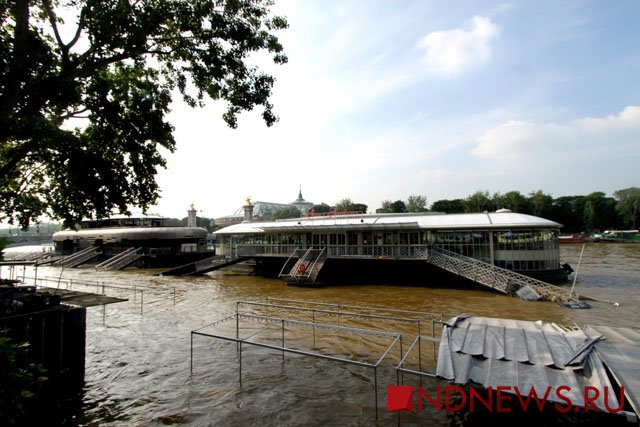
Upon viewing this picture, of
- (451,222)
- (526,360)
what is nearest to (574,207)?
(451,222)

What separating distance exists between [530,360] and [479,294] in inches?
724

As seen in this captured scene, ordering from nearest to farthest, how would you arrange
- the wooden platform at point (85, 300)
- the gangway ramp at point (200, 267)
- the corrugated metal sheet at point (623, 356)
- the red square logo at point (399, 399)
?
1. the corrugated metal sheet at point (623, 356)
2. the red square logo at point (399, 399)
3. the wooden platform at point (85, 300)
4. the gangway ramp at point (200, 267)

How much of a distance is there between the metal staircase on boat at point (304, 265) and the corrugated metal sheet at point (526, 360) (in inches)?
852

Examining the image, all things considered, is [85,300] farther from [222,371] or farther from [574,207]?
[574,207]

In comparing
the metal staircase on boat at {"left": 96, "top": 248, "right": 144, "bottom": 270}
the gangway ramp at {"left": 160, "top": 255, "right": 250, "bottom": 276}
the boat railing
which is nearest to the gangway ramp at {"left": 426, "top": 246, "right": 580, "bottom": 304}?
the boat railing

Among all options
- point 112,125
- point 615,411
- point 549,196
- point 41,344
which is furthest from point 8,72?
point 549,196

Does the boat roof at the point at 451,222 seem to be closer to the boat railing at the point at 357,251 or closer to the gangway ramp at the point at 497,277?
the boat railing at the point at 357,251

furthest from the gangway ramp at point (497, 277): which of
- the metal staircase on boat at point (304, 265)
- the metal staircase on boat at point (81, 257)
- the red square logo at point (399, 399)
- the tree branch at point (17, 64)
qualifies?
the metal staircase on boat at point (81, 257)

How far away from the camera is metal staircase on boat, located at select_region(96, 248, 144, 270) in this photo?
153 ft

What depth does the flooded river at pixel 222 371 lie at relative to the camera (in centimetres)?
904

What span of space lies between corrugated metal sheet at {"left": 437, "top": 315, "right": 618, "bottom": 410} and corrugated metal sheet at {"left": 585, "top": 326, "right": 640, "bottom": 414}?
0.21m

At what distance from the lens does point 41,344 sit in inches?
415

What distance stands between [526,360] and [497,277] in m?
19.2

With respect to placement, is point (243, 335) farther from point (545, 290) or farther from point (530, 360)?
point (545, 290)
